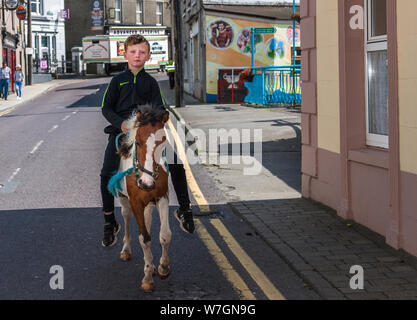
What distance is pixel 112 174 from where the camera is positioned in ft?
Answer: 19.5

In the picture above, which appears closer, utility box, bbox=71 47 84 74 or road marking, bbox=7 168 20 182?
road marking, bbox=7 168 20 182

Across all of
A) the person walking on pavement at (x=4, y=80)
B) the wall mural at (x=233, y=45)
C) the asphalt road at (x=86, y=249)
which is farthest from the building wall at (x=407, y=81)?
the person walking on pavement at (x=4, y=80)

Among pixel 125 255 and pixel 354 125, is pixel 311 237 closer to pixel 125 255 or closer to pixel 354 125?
pixel 354 125

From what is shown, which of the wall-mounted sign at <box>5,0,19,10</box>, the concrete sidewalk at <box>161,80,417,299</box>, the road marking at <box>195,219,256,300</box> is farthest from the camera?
the wall-mounted sign at <box>5,0,19,10</box>

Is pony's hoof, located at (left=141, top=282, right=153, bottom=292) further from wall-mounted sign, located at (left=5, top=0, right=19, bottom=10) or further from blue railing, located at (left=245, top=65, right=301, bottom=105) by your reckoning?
wall-mounted sign, located at (left=5, top=0, right=19, bottom=10)

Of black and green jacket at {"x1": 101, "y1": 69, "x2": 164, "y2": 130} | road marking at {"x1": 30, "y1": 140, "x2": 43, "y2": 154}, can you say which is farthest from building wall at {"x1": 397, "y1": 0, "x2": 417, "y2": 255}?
road marking at {"x1": 30, "y1": 140, "x2": 43, "y2": 154}

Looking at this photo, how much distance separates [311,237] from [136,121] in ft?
9.26

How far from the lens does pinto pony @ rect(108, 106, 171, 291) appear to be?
197 inches

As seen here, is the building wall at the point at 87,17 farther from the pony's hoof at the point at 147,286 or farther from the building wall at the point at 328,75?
the pony's hoof at the point at 147,286

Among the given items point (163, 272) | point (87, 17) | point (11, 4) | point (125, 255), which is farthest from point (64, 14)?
point (163, 272)

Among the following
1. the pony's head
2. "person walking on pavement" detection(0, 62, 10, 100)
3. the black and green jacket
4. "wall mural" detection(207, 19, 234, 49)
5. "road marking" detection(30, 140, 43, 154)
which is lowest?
"road marking" detection(30, 140, 43, 154)

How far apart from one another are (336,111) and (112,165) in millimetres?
3318

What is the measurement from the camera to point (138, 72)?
222 inches

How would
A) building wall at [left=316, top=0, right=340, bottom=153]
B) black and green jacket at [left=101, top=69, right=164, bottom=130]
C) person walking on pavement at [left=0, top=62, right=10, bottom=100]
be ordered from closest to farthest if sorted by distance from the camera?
black and green jacket at [left=101, top=69, right=164, bottom=130], building wall at [left=316, top=0, right=340, bottom=153], person walking on pavement at [left=0, top=62, right=10, bottom=100]
